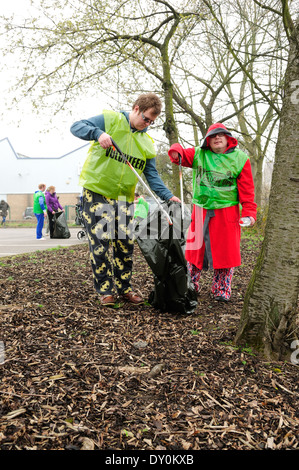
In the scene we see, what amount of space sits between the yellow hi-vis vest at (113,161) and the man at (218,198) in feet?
1.43

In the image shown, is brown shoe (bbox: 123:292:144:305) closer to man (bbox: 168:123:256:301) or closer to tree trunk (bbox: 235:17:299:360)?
man (bbox: 168:123:256:301)

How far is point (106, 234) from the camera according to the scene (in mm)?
3264

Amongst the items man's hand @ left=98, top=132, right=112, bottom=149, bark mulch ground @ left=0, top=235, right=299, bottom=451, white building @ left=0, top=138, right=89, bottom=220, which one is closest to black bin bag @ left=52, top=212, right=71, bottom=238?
bark mulch ground @ left=0, top=235, right=299, bottom=451

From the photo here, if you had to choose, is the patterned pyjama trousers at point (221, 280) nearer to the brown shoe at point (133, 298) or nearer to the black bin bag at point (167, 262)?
the black bin bag at point (167, 262)

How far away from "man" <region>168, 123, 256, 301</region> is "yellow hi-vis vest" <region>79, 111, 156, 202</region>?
437mm

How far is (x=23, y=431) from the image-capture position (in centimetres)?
158

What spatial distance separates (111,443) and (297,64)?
7.62ft

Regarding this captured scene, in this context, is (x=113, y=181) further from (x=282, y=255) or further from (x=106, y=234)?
(x=282, y=255)

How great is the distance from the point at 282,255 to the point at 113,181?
1518 mm

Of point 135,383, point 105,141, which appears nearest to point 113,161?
point 105,141

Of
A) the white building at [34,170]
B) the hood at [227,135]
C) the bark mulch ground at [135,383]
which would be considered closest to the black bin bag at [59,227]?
the bark mulch ground at [135,383]

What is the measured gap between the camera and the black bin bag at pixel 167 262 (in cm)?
316

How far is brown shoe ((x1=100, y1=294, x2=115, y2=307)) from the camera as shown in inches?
129
